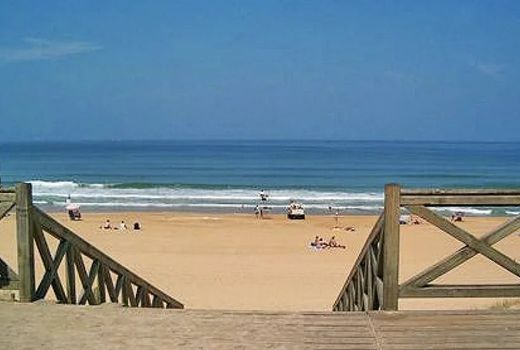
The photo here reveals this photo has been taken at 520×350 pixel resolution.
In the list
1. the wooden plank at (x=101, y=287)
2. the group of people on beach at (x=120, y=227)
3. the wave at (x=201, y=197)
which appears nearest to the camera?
the wooden plank at (x=101, y=287)

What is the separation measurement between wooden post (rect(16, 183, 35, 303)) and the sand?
19.6ft

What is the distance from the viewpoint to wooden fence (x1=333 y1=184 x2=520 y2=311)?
4.96m

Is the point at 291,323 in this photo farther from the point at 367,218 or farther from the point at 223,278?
the point at 367,218

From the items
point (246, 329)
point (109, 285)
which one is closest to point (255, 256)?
point (109, 285)

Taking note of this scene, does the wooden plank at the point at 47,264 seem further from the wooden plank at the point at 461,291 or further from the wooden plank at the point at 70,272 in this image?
the wooden plank at the point at 461,291

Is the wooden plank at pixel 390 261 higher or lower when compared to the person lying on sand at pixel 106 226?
lower

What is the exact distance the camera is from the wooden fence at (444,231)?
496 cm

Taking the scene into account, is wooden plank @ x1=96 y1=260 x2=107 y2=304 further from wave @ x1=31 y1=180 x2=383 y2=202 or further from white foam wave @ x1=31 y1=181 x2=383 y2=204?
wave @ x1=31 y1=180 x2=383 y2=202

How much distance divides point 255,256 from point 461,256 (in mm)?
16941

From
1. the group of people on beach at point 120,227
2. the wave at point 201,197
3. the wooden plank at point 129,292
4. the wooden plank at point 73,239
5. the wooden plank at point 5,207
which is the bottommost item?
the wooden plank at point 129,292

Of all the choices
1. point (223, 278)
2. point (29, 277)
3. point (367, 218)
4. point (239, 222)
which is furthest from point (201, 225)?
point (29, 277)

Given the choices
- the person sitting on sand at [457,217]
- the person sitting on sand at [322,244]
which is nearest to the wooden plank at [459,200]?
the person sitting on sand at [322,244]

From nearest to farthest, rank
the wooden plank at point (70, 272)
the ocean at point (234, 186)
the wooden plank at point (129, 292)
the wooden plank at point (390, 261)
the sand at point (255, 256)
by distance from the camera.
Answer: the wooden plank at point (390, 261)
the wooden plank at point (70, 272)
the wooden plank at point (129, 292)
the sand at point (255, 256)
the ocean at point (234, 186)

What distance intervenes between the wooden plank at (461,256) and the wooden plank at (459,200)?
0.54ft
